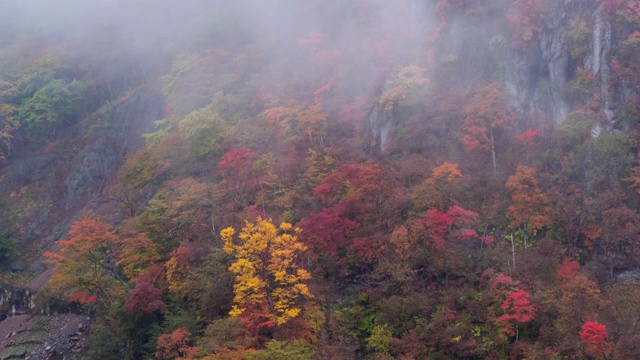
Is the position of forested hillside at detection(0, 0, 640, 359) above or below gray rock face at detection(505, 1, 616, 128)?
below

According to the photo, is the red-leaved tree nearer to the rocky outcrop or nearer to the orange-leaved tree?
the orange-leaved tree

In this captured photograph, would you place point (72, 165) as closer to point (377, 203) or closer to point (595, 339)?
point (377, 203)

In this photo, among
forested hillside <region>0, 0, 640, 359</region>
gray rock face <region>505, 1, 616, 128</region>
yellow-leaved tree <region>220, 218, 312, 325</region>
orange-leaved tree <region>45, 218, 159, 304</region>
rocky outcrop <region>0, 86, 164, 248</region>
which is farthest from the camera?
rocky outcrop <region>0, 86, 164, 248</region>

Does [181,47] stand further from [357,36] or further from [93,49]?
[357,36]

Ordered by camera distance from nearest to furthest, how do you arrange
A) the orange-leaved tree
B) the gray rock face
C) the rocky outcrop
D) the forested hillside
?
the forested hillside → the gray rock face → the orange-leaved tree → the rocky outcrop

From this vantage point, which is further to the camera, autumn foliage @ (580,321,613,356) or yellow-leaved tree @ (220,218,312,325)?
yellow-leaved tree @ (220,218,312,325)

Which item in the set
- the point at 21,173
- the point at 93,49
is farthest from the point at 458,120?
the point at 93,49

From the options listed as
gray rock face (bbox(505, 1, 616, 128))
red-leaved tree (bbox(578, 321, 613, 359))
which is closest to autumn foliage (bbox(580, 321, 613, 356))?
red-leaved tree (bbox(578, 321, 613, 359))
